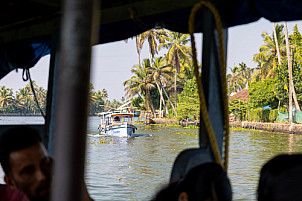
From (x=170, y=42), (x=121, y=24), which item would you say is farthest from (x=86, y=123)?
(x=170, y=42)

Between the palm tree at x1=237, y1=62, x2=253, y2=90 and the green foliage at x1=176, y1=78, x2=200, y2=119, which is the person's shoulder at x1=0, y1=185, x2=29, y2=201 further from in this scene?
the palm tree at x1=237, y1=62, x2=253, y2=90

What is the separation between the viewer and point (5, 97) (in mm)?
92125

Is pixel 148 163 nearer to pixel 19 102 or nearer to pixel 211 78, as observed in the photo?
pixel 211 78

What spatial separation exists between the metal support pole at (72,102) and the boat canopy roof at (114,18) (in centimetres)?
133

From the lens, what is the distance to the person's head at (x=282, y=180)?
1189mm

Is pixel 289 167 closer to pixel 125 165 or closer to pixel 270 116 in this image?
pixel 125 165

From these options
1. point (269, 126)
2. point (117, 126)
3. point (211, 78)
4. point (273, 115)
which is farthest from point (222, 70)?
point (273, 115)

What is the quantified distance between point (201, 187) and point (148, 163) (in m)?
16.7

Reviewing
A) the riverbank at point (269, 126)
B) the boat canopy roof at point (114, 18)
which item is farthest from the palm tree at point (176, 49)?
the boat canopy roof at point (114, 18)

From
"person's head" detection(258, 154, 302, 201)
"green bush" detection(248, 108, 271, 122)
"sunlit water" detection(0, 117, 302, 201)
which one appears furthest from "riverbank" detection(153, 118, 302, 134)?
"person's head" detection(258, 154, 302, 201)

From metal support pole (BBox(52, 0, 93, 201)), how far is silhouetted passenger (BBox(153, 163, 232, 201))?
2.21 feet

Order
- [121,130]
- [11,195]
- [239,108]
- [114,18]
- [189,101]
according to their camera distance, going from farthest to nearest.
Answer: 1. [189,101]
2. [239,108]
3. [121,130]
4. [114,18]
5. [11,195]

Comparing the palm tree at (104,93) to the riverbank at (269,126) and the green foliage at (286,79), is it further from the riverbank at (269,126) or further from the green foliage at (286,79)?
the green foliage at (286,79)

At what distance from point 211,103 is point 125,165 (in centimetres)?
1594
